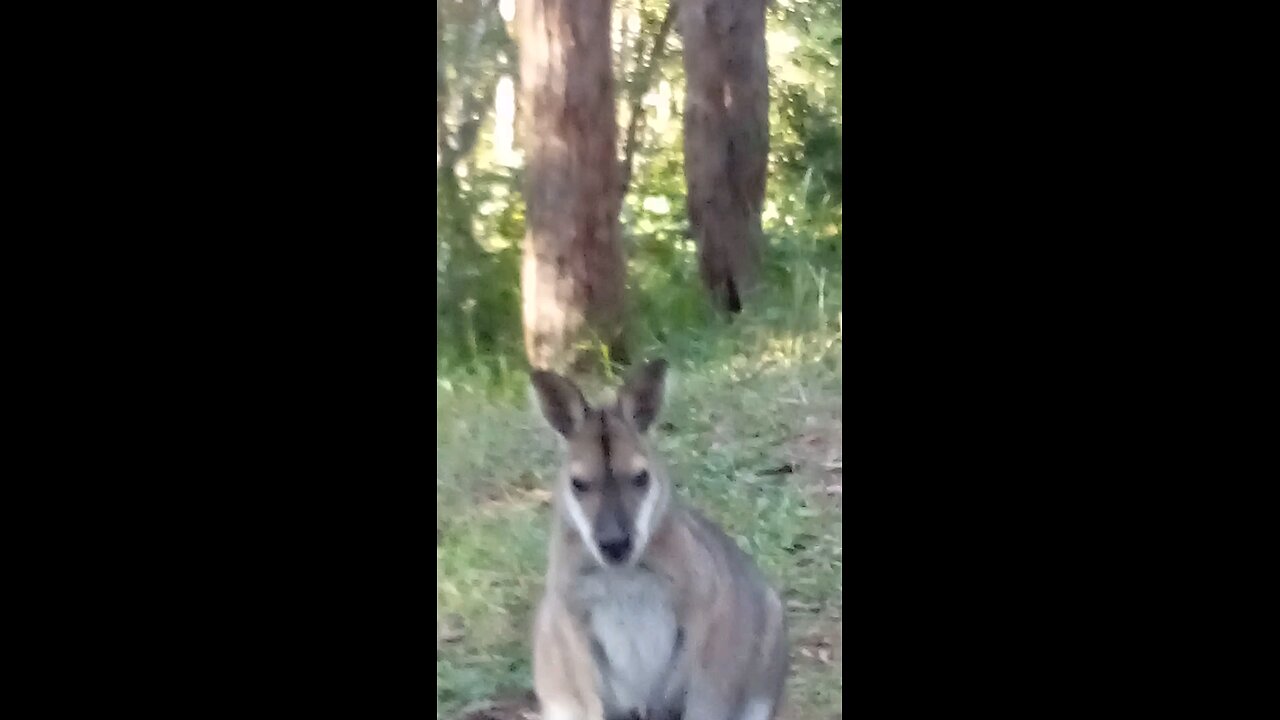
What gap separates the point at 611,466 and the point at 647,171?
1.57 feet

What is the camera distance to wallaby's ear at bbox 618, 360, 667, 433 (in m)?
2.92

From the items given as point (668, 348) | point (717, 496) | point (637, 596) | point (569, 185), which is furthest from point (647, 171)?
point (637, 596)

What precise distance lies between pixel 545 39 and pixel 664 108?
219 millimetres

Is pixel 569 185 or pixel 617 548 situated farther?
pixel 569 185

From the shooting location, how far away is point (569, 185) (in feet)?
9.75

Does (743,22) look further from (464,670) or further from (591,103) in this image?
(464,670)

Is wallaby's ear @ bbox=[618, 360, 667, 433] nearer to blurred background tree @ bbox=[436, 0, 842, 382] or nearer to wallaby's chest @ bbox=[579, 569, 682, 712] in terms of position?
blurred background tree @ bbox=[436, 0, 842, 382]

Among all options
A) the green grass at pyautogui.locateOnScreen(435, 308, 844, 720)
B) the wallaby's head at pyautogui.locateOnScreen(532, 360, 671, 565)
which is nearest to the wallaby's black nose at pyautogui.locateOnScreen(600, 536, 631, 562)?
the wallaby's head at pyautogui.locateOnScreen(532, 360, 671, 565)

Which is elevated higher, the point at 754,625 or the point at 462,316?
the point at 462,316

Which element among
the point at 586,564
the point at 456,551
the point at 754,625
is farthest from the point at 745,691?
the point at 456,551

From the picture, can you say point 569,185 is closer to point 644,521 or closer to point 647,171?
point 647,171

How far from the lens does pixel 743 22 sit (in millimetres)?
2971

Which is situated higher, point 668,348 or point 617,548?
point 668,348

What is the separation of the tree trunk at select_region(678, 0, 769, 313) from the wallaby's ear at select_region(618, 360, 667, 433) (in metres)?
0.17
